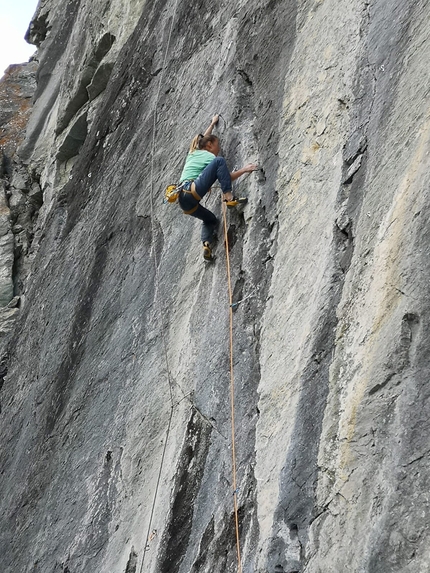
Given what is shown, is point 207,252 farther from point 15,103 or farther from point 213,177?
Result: point 15,103

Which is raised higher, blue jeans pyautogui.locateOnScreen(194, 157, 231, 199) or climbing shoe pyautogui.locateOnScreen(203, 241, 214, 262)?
blue jeans pyautogui.locateOnScreen(194, 157, 231, 199)

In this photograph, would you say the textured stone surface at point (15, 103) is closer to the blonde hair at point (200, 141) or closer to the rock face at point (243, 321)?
the rock face at point (243, 321)

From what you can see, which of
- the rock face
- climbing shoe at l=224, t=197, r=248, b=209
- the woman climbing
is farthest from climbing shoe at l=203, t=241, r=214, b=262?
climbing shoe at l=224, t=197, r=248, b=209

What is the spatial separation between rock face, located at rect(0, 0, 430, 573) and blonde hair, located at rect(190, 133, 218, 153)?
0.68 ft

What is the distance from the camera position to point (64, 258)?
12031mm

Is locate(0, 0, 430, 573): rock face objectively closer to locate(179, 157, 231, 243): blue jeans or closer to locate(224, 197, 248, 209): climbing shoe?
locate(224, 197, 248, 209): climbing shoe

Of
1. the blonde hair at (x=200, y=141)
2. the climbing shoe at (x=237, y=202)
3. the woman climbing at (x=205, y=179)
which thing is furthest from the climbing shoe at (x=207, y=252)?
the blonde hair at (x=200, y=141)

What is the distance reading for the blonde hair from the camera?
912 cm

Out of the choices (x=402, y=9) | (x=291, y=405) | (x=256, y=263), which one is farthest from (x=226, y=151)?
(x=291, y=405)

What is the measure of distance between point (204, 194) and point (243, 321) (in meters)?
1.62

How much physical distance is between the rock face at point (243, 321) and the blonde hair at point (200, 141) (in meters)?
0.21

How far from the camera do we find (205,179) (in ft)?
28.4

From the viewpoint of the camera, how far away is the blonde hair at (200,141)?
9.12 meters

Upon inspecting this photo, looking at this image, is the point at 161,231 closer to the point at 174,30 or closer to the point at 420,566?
the point at 174,30
